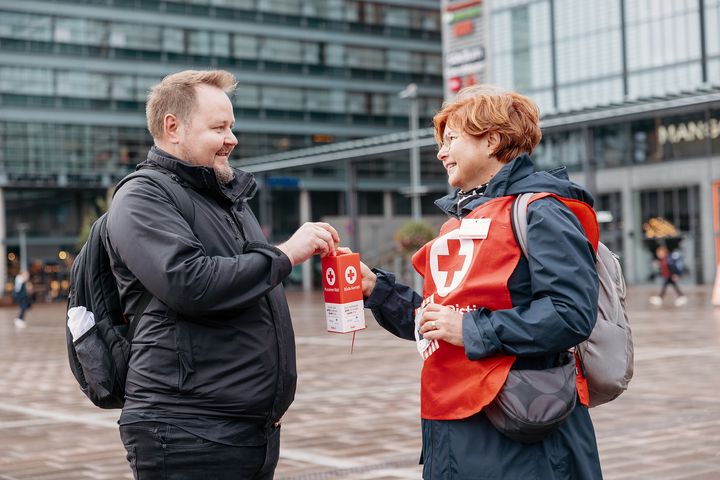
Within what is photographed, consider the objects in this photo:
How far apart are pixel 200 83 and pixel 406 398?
7351mm

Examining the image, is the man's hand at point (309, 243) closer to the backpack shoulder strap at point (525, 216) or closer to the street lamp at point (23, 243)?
the backpack shoulder strap at point (525, 216)

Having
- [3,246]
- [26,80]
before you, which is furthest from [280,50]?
[3,246]

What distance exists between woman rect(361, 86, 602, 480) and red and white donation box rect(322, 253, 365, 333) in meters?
0.26

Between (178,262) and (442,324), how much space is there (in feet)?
2.45

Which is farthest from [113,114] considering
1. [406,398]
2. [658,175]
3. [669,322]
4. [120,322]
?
[120,322]

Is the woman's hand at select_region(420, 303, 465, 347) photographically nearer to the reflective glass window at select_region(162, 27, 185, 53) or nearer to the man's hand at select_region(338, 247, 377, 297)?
the man's hand at select_region(338, 247, 377, 297)

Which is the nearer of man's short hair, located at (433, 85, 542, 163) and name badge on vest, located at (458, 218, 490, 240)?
name badge on vest, located at (458, 218, 490, 240)

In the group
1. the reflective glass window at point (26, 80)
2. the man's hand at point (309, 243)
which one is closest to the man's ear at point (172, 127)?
the man's hand at point (309, 243)

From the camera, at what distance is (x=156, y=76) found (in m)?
60.5

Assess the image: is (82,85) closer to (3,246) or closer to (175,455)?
(3,246)

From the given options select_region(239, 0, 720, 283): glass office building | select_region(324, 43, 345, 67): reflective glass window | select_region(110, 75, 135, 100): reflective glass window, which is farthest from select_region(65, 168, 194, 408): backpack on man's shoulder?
select_region(324, 43, 345, 67): reflective glass window

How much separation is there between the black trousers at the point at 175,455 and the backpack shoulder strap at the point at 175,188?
0.60 m

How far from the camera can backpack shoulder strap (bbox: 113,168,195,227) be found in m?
2.93

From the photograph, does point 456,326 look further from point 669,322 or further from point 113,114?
point 113,114
